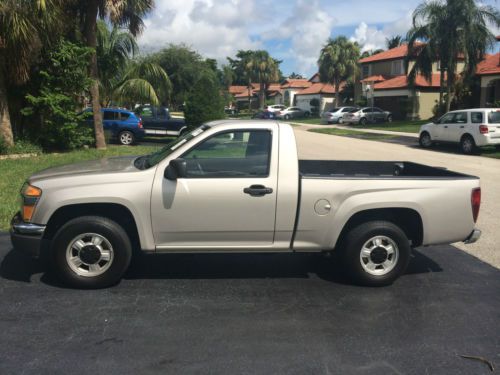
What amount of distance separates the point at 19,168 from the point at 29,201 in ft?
27.7

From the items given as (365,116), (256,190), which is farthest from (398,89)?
(256,190)

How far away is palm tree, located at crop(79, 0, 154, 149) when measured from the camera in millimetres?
16828

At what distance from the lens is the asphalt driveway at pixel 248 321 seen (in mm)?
3521

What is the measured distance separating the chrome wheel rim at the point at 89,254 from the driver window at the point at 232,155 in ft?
3.48

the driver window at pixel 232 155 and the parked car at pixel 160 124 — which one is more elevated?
the parked car at pixel 160 124


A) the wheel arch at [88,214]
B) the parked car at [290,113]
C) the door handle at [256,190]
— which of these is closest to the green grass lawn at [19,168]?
the wheel arch at [88,214]

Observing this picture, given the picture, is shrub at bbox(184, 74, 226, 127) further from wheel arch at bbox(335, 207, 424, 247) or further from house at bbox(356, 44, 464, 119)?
house at bbox(356, 44, 464, 119)

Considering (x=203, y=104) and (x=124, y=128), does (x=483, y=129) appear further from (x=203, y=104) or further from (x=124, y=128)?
(x=124, y=128)

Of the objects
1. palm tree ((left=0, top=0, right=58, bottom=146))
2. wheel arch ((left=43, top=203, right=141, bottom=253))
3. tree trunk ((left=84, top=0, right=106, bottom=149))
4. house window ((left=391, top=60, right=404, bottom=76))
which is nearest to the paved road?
wheel arch ((left=43, top=203, right=141, bottom=253))

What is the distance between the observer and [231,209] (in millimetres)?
4715

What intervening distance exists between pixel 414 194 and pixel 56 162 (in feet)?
37.1

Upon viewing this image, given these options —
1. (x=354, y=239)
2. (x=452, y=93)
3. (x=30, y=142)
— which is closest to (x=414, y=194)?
(x=354, y=239)

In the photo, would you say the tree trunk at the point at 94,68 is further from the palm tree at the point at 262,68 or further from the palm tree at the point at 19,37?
the palm tree at the point at 262,68

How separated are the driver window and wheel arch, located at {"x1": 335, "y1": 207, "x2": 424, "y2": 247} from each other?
101 cm
